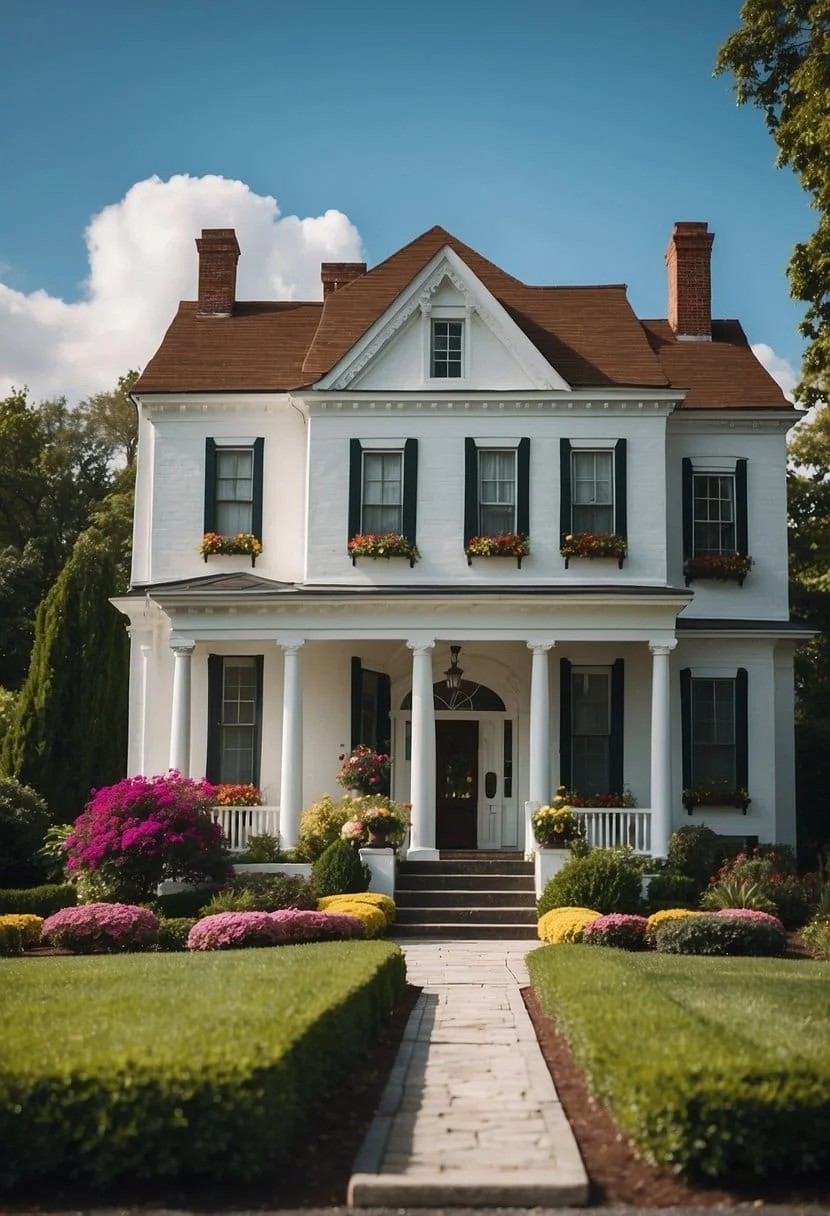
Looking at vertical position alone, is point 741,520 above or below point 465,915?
above

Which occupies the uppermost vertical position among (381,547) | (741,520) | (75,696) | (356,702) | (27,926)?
(741,520)

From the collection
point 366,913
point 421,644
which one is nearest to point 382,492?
point 421,644

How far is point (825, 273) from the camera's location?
1892 centimetres

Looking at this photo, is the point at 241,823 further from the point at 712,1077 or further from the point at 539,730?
the point at 712,1077

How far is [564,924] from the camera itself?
19000 mm

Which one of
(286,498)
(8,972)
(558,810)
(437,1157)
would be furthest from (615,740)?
(437,1157)

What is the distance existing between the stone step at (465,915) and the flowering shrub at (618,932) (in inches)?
139

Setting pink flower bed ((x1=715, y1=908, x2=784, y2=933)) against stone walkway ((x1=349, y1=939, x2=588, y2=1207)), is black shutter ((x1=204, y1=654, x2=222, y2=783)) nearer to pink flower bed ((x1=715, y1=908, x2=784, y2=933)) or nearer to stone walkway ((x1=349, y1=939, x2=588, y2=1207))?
pink flower bed ((x1=715, y1=908, x2=784, y2=933))

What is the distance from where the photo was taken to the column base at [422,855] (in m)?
23.3

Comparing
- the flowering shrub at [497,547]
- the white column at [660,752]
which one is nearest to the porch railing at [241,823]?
the flowering shrub at [497,547]

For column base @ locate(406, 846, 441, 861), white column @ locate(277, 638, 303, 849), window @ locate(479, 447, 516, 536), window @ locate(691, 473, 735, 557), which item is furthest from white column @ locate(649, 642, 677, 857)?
white column @ locate(277, 638, 303, 849)

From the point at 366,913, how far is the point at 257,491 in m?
9.64

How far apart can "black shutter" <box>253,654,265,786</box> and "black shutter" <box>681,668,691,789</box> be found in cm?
768

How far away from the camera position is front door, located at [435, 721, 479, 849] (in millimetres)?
26156
